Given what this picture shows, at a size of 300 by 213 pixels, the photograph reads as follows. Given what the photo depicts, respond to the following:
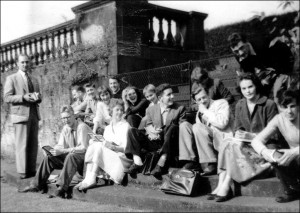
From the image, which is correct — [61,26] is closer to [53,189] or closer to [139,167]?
[53,189]

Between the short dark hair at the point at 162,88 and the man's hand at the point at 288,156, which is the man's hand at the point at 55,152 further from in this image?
the man's hand at the point at 288,156

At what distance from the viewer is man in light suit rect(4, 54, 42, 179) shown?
8.85 meters

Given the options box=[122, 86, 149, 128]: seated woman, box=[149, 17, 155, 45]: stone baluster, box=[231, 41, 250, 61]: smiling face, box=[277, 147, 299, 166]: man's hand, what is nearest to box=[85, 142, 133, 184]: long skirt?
box=[122, 86, 149, 128]: seated woman

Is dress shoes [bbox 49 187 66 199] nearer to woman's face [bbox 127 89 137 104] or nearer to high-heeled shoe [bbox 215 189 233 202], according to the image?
woman's face [bbox 127 89 137 104]

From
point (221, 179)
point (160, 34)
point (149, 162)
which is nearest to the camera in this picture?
point (221, 179)

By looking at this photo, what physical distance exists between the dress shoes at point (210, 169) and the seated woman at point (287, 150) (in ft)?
3.48

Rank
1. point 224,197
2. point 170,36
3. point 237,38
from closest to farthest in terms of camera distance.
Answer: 1. point 224,197
2. point 237,38
3. point 170,36

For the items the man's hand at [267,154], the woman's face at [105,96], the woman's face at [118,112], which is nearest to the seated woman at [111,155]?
the woman's face at [118,112]

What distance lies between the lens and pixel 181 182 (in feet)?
19.7

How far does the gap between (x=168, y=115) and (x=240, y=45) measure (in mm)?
1566

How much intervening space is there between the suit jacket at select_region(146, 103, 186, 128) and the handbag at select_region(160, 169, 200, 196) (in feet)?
2.77

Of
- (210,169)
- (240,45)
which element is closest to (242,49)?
(240,45)

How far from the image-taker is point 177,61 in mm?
11680

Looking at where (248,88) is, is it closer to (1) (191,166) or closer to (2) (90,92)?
(1) (191,166)
